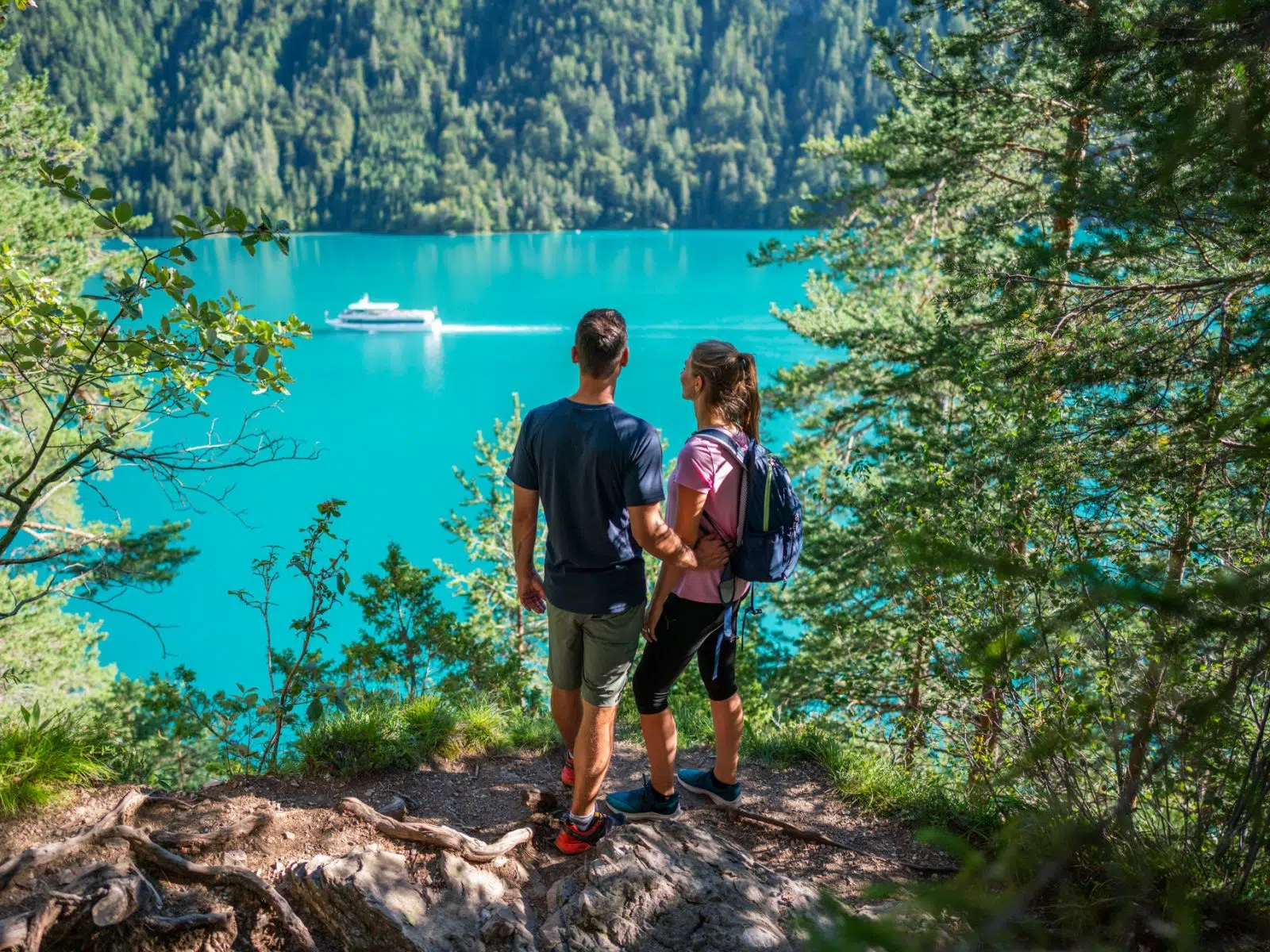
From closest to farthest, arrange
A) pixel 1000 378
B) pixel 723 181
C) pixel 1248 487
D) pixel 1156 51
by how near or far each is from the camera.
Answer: pixel 1156 51 → pixel 1248 487 → pixel 1000 378 → pixel 723 181

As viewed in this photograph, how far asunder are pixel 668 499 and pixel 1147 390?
1.70 metres

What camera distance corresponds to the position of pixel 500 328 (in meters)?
47.1

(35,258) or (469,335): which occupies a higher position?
(35,258)

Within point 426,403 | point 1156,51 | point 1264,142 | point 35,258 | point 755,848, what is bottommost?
point 426,403

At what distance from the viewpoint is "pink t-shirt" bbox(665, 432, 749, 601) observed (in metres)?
2.43

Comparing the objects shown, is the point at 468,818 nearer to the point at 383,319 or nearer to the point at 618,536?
the point at 618,536

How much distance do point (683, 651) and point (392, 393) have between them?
121 feet

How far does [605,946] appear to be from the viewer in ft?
7.17

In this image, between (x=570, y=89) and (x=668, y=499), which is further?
(x=570, y=89)

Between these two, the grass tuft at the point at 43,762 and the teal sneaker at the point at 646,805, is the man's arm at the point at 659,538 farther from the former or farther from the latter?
the grass tuft at the point at 43,762

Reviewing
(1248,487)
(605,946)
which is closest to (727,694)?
(605,946)

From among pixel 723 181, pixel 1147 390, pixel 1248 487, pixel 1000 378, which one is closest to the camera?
pixel 1248 487

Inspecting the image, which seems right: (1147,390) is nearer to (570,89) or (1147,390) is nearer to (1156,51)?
(1156,51)

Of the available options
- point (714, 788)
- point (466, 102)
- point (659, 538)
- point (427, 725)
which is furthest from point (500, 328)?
point (466, 102)
